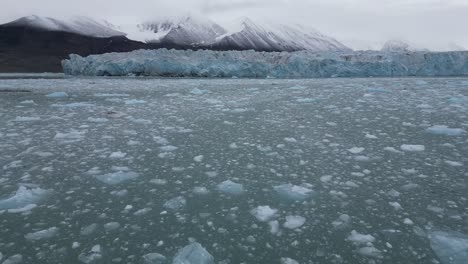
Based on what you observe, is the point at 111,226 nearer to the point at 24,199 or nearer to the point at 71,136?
the point at 24,199

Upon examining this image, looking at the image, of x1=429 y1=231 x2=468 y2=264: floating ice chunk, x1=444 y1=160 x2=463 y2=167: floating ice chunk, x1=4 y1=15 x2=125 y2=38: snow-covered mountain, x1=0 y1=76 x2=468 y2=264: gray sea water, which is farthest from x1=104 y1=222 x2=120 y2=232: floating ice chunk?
x1=4 y1=15 x2=125 y2=38: snow-covered mountain

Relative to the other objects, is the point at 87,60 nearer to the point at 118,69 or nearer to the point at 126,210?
the point at 118,69

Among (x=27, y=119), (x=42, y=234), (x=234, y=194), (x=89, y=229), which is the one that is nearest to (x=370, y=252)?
(x=234, y=194)

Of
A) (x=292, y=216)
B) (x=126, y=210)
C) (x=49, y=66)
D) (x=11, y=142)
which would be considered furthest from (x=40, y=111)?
(x=49, y=66)

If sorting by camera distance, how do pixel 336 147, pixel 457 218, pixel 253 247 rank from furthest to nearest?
pixel 336 147 → pixel 457 218 → pixel 253 247

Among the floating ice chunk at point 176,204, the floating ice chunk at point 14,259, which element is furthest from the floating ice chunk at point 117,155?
the floating ice chunk at point 14,259

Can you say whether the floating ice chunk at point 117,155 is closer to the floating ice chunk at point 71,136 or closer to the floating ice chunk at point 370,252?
the floating ice chunk at point 71,136
